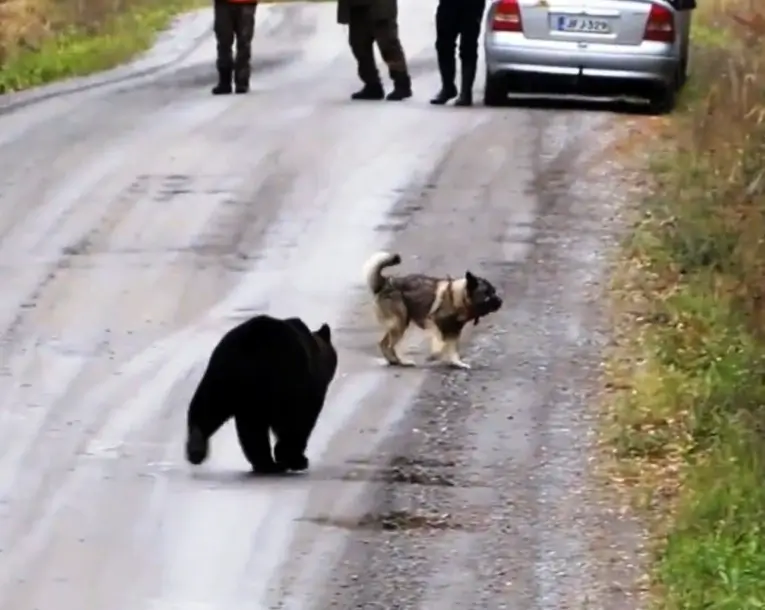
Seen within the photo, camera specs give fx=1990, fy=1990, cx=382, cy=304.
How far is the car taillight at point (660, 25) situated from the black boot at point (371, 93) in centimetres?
295

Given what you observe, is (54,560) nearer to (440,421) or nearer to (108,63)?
(440,421)

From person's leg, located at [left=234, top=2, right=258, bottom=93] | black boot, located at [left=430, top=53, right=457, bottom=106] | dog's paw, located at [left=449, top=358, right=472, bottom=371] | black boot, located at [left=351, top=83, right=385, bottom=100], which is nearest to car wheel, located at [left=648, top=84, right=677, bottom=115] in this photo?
black boot, located at [left=430, top=53, right=457, bottom=106]

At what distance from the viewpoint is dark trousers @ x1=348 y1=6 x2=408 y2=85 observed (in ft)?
65.4

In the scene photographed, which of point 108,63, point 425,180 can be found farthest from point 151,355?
point 108,63

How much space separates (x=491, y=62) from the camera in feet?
62.9

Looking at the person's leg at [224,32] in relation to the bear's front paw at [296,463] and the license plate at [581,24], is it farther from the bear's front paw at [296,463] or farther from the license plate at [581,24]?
the bear's front paw at [296,463]

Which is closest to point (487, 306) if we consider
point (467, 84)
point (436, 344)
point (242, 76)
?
point (436, 344)

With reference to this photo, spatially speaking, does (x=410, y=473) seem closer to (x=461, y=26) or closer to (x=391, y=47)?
(x=461, y=26)

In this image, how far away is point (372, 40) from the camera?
65.8 feet

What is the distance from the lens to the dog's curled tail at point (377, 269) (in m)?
10.7

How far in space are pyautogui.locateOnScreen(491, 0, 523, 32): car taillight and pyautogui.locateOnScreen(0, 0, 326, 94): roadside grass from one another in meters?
6.95

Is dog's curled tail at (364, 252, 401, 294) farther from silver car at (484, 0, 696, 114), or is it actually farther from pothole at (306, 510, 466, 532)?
silver car at (484, 0, 696, 114)

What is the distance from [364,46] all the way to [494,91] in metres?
1.42

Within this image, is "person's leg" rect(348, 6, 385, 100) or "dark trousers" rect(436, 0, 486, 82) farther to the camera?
"person's leg" rect(348, 6, 385, 100)
